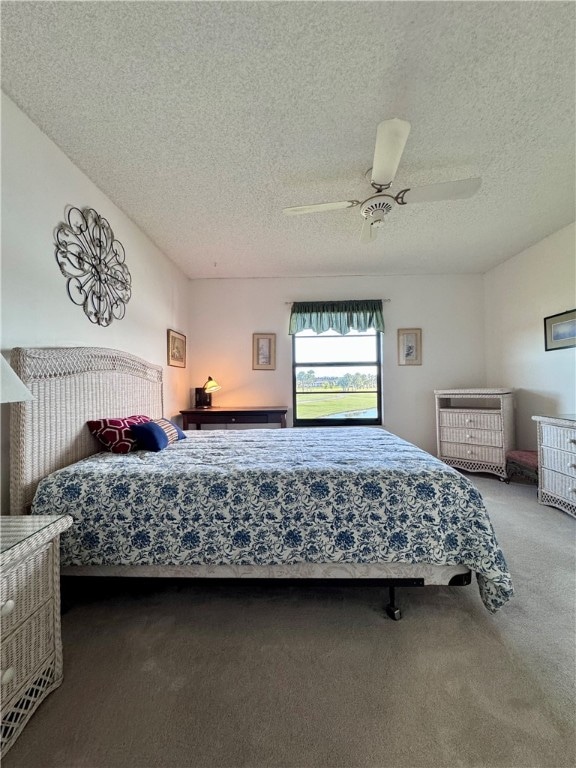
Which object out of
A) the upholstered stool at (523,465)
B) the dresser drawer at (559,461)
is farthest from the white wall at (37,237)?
the upholstered stool at (523,465)

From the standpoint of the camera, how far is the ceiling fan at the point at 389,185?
4.78 feet

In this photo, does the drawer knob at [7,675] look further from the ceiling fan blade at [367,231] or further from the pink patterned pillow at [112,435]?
the ceiling fan blade at [367,231]

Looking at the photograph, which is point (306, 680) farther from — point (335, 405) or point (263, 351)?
Result: point (263, 351)

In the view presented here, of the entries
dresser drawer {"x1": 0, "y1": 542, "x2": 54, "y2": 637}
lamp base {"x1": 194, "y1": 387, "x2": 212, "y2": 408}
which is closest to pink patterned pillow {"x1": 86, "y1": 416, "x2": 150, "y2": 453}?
dresser drawer {"x1": 0, "y1": 542, "x2": 54, "y2": 637}

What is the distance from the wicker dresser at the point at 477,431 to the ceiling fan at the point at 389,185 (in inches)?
100

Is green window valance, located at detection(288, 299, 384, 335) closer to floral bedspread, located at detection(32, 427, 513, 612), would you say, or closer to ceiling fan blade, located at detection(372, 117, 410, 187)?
ceiling fan blade, located at detection(372, 117, 410, 187)

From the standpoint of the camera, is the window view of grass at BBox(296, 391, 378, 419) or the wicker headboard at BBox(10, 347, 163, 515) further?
the window view of grass at BBox(296, 391, 378, 419)

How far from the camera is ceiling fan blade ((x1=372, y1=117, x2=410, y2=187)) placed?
4.63 ft

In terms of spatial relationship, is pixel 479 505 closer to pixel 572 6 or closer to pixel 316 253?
pixel 572 6

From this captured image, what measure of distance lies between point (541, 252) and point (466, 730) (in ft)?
13.4

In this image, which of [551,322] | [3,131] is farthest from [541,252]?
[3,131]

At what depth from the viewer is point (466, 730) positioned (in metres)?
1.05

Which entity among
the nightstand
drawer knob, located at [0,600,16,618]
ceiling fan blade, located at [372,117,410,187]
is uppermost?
ceiling fan blade, located at [372,117,410,187]

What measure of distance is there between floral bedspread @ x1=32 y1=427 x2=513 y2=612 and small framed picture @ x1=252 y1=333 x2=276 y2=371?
2.94 m
